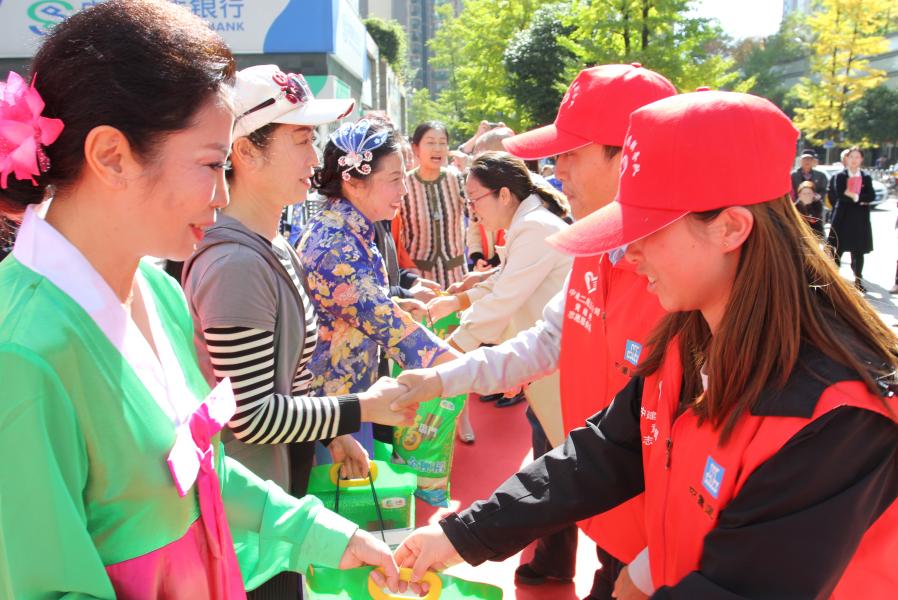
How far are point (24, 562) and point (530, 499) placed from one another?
107 cm

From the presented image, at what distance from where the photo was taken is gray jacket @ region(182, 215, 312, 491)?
1816 millimetres

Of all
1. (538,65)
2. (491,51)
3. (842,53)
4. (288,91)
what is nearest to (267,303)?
(288,91)

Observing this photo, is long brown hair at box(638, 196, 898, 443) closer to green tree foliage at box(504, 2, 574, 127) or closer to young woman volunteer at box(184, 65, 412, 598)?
young woman volunteer at box(184, 65, 412, 598)

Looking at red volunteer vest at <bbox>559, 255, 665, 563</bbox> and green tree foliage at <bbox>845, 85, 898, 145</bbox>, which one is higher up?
red volunteer vest at <bbox>559, 255, 665, 563</bbox>

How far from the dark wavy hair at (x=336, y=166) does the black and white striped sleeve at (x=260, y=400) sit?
1118 millimetres

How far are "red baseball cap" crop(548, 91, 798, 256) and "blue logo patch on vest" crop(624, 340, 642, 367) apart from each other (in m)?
0.67

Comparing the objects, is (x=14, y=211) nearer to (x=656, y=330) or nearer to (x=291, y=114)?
(x=291, y=114)

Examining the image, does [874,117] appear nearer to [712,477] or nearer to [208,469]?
[712,477]

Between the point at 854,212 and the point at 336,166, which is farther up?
the point at 336,166

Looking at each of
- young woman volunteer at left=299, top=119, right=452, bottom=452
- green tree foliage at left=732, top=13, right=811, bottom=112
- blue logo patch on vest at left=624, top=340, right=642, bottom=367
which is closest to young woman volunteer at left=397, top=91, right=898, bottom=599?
blue logo patch on vest at left=624, top=340, right=642, bottom=367

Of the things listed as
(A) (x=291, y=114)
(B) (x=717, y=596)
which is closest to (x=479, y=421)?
(A) (x=291, y=114)

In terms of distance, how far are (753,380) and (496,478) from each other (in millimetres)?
3209

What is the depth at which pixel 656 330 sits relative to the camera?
5.44ft

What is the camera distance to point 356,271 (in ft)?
8.42
